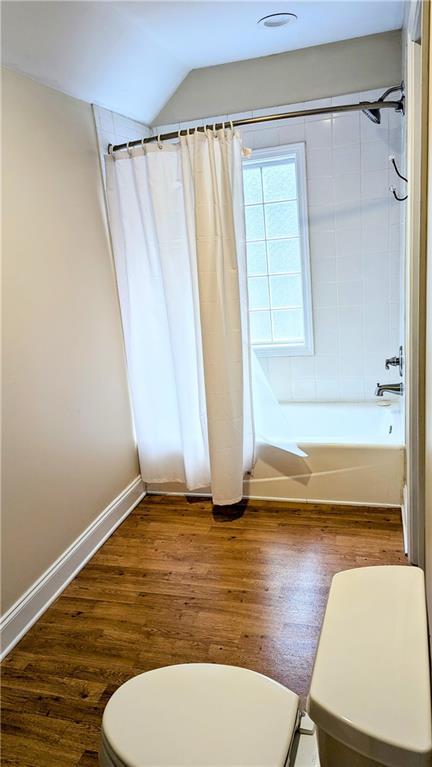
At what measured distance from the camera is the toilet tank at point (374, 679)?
79cm

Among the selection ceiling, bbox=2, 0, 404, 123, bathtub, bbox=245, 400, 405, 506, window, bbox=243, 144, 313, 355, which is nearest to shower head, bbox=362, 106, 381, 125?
ceiling, bbox=2, 0, 404, 123

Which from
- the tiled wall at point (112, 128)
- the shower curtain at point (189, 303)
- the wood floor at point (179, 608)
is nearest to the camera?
the wood floor at point (179, 608)

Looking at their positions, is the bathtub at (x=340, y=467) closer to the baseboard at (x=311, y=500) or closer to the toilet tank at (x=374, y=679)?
the baseboard at (x=311, y=500)

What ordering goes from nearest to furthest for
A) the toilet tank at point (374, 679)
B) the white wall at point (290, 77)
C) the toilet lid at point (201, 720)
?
the toilet tank at point (374, 679) < the toilet lid at point (201, 720) < the white wall at point (290, 77)

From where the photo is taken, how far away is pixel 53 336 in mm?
2236

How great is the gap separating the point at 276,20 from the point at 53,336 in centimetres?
182

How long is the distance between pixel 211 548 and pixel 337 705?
172 cm

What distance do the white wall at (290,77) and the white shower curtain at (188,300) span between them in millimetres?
713

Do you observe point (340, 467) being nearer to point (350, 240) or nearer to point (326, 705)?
point (350, 240)

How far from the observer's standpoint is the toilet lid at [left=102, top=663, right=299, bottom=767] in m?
0.96

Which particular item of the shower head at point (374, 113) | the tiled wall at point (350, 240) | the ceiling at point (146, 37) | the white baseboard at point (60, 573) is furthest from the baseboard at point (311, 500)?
the ceiling at point (146, 37)

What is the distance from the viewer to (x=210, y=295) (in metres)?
2.51

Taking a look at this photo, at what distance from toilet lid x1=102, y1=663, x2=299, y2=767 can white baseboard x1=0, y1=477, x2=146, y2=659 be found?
1054mm

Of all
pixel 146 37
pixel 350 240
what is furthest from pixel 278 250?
pixel 146 37
